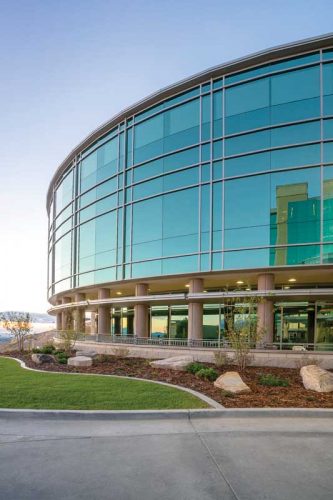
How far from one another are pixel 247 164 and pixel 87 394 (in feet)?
53.0

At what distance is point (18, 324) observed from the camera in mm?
21938

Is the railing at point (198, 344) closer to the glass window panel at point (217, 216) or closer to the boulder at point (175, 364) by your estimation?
the boulder at point (175, 364)

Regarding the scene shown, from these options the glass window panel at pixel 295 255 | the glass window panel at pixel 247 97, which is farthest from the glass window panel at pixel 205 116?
the glass window panel at pixel 295 255

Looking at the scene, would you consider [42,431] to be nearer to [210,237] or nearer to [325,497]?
[325,497]

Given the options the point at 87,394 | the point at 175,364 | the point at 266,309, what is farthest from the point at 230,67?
the point at 87,394

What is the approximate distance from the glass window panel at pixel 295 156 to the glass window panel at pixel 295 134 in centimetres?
42

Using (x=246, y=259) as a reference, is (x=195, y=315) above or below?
below

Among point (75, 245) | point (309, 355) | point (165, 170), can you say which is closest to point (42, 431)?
point (309, 355)

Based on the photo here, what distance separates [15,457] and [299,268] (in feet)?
54.4

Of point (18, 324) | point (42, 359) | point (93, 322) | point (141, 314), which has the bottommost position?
point (93, 322)

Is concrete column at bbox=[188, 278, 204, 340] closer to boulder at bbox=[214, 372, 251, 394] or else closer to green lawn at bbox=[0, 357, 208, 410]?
green lawn at bbox=[0, 357, 208, 410]

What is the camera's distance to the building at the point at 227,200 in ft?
64.7

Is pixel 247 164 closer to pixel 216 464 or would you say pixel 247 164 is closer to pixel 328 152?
pixel 328 152

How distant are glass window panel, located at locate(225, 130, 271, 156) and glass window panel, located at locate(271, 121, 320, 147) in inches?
15.2
